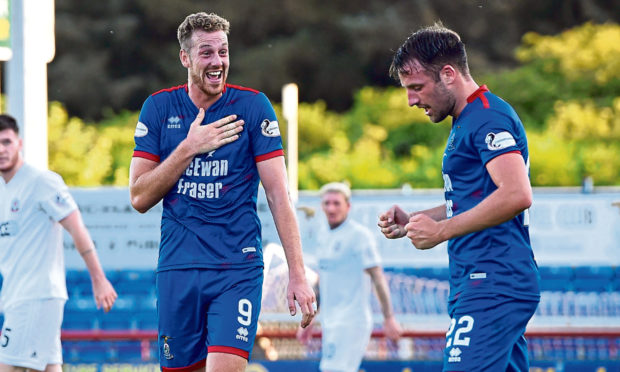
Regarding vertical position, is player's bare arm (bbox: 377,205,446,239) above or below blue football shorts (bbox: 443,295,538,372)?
above

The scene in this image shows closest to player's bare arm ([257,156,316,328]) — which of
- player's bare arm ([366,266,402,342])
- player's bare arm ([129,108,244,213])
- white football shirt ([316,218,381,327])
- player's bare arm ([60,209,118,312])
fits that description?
player's bare arm ([129,108,244,213])

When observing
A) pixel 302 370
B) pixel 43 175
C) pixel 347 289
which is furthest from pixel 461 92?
pixel 302 370

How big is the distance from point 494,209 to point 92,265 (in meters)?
3.45

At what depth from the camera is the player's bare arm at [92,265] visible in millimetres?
6883

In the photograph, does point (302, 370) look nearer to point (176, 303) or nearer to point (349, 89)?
point (176, 303)

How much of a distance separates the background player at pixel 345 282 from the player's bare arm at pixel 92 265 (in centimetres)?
296

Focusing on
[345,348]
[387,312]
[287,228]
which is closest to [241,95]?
[287,228]

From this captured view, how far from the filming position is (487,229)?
4441 mm

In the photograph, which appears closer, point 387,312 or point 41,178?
point 41,178

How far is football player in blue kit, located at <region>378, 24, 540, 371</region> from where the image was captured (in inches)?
168

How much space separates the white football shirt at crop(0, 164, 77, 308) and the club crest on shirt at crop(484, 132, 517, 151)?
136 inches

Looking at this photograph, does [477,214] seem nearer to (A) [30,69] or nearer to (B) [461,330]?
(B) [461,330]

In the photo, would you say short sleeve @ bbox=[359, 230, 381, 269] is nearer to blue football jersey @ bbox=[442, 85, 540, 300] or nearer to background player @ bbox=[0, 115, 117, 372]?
background player @ bbox=[0, 115, 117, 372]

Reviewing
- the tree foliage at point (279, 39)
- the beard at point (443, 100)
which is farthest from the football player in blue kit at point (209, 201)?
the tree foliage at point (279, 39)
